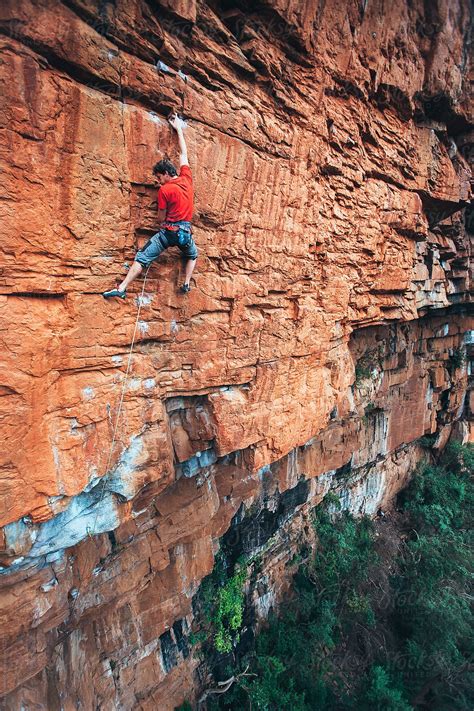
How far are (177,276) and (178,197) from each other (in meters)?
0.84

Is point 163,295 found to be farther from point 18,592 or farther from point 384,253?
point 384,253

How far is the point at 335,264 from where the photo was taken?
5582 mm

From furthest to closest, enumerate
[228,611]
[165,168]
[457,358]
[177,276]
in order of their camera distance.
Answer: [457,358], [228,611], [177,276], [165,168]

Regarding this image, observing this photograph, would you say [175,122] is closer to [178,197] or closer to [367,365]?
[178,197]

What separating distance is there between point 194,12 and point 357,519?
39.2ft

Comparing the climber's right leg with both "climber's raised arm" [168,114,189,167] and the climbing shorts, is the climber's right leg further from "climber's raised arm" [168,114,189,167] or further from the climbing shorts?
"climber's raised arm" [168,114,189,167]

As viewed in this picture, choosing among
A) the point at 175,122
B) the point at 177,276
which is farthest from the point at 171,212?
the point at 175,122

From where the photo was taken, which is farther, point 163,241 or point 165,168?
point 163,241

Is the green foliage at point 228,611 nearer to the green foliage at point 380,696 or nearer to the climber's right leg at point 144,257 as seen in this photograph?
the green foliage at point 380,696

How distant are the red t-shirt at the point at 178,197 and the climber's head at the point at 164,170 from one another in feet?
0.15

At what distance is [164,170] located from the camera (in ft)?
10.7

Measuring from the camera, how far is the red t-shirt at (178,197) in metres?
3.30

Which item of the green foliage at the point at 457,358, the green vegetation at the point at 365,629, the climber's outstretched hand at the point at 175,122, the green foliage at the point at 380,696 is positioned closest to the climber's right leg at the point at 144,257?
the climber's outstretched hand at the point at 175,122

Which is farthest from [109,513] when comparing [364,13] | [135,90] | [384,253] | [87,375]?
[364,13]
